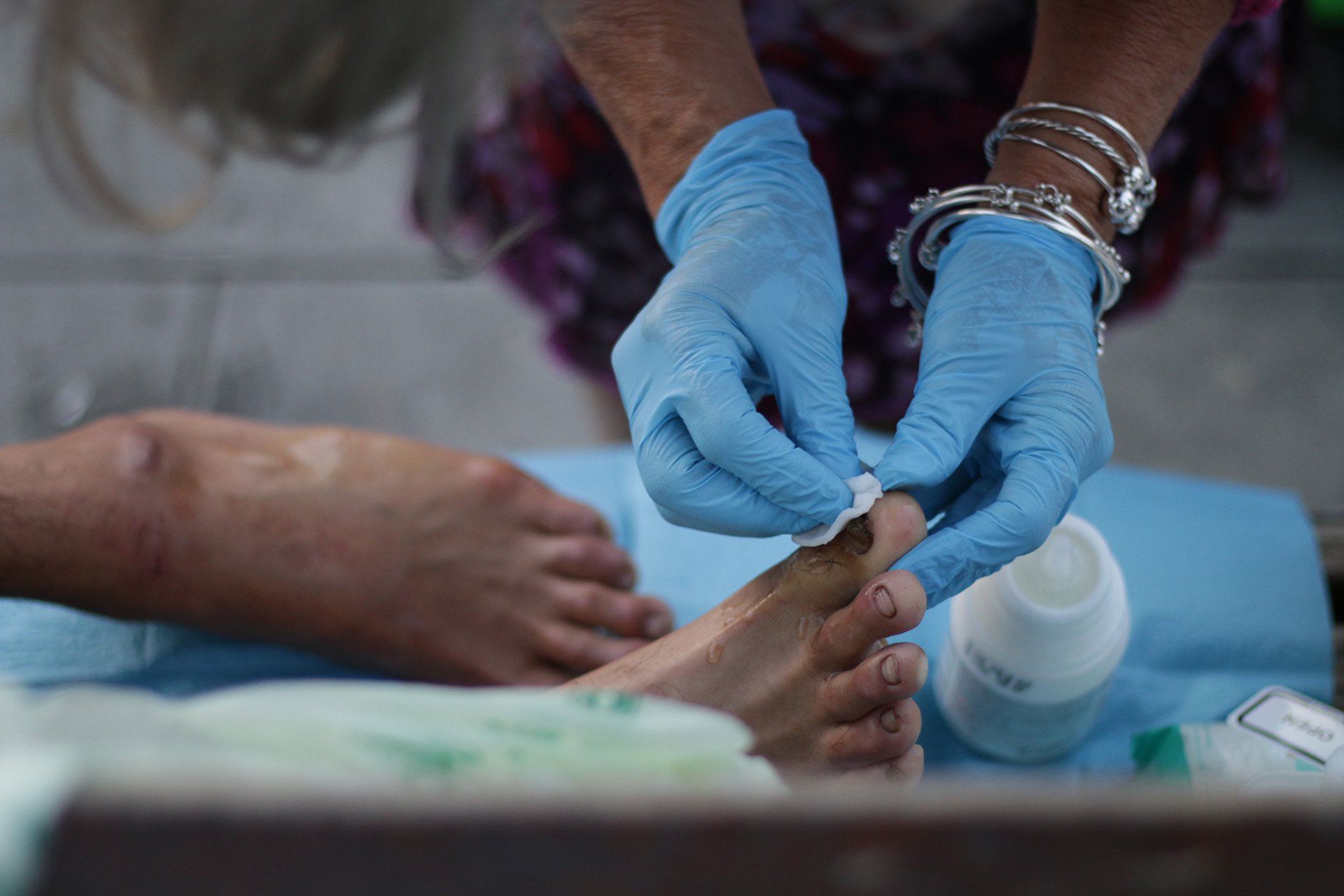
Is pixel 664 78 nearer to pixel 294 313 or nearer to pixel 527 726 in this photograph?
pixel 527 726

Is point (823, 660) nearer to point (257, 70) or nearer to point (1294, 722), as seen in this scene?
point (1294, 722)

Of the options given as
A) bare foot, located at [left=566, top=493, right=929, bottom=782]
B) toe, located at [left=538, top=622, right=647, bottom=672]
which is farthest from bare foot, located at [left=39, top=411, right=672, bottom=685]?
bare foot, located at [left=566, top=493, right=929, bottom=782]

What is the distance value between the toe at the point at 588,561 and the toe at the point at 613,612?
0.07 ft

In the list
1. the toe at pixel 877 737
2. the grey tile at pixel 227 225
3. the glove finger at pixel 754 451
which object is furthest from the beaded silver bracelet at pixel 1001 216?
the grey tile at pixel 227 225

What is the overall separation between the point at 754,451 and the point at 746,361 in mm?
124

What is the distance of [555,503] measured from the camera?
1245 mm

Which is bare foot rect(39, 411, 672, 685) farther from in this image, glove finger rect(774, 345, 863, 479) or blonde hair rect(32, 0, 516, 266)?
glove finger rect(774, 345, 863, 479)

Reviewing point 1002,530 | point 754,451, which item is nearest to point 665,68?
point 754,451

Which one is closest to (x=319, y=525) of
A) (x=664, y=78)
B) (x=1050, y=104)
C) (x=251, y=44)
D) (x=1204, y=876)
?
(x=251, y=44)

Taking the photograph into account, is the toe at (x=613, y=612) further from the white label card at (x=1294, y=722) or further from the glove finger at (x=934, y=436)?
the white label card at (x=1294, y=722)

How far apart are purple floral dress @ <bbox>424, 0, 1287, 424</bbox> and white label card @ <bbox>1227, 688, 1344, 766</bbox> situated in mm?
583

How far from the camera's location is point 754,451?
2.59ft

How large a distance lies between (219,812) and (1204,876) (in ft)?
1.01

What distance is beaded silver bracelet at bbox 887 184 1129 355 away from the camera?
0.88 m
